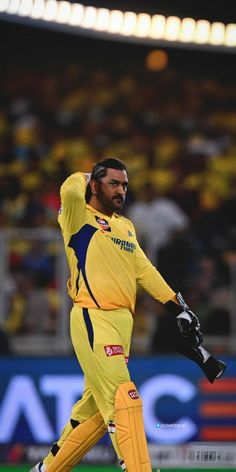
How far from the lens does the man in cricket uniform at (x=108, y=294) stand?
7.92 m

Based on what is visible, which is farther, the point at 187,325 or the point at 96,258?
the point at 187,325

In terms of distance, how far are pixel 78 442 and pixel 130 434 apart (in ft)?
2.42

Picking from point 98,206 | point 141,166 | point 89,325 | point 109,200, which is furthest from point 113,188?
point 141,166

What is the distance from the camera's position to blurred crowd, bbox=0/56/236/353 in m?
13.1

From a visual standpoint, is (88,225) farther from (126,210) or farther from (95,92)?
(95,92)

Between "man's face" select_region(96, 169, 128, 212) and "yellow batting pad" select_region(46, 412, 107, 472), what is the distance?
147 cm

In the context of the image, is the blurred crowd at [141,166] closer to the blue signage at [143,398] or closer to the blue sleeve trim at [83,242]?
the blue signage at [143,398]

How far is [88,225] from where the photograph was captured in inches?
321

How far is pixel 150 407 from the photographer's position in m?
11.5

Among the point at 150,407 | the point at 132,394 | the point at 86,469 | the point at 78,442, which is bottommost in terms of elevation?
the point at 86,469

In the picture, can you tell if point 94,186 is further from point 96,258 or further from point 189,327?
point 189,327

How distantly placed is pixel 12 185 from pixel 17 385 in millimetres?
4771

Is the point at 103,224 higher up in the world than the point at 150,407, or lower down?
higher up

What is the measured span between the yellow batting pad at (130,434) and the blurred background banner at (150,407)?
3.39 meters
